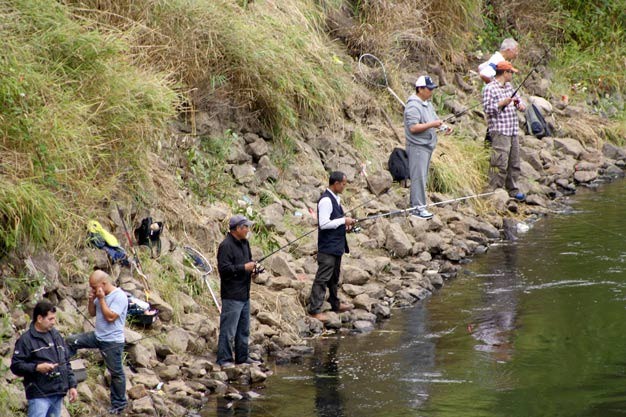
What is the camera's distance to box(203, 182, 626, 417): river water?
340 inches

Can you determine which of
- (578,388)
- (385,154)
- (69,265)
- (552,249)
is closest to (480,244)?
(552,249)

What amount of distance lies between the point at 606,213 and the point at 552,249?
2111mm

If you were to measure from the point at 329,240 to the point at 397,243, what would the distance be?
2068mm

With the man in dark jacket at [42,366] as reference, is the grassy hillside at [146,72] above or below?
above

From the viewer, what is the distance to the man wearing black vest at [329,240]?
1066 cm

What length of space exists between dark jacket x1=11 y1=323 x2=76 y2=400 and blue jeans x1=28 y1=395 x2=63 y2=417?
0.04m

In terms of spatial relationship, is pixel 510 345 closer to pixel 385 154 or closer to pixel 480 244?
pixel 480 244

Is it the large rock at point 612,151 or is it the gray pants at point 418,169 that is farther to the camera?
the large rock at point 612,151

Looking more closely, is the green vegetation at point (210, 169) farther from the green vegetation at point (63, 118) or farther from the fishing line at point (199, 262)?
the fishing line at point (199, 262)

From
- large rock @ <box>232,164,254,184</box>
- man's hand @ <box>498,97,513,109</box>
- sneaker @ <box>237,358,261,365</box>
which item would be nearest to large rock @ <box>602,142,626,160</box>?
man's hand @ <box>498,97,513,109</box>

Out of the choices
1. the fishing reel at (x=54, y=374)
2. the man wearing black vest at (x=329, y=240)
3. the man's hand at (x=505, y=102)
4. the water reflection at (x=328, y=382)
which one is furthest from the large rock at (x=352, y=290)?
the fishing reel at (x=54, y=374)

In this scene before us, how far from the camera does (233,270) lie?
9.40 meters

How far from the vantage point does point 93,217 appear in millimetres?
10133

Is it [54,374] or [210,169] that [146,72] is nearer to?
[210,169]
